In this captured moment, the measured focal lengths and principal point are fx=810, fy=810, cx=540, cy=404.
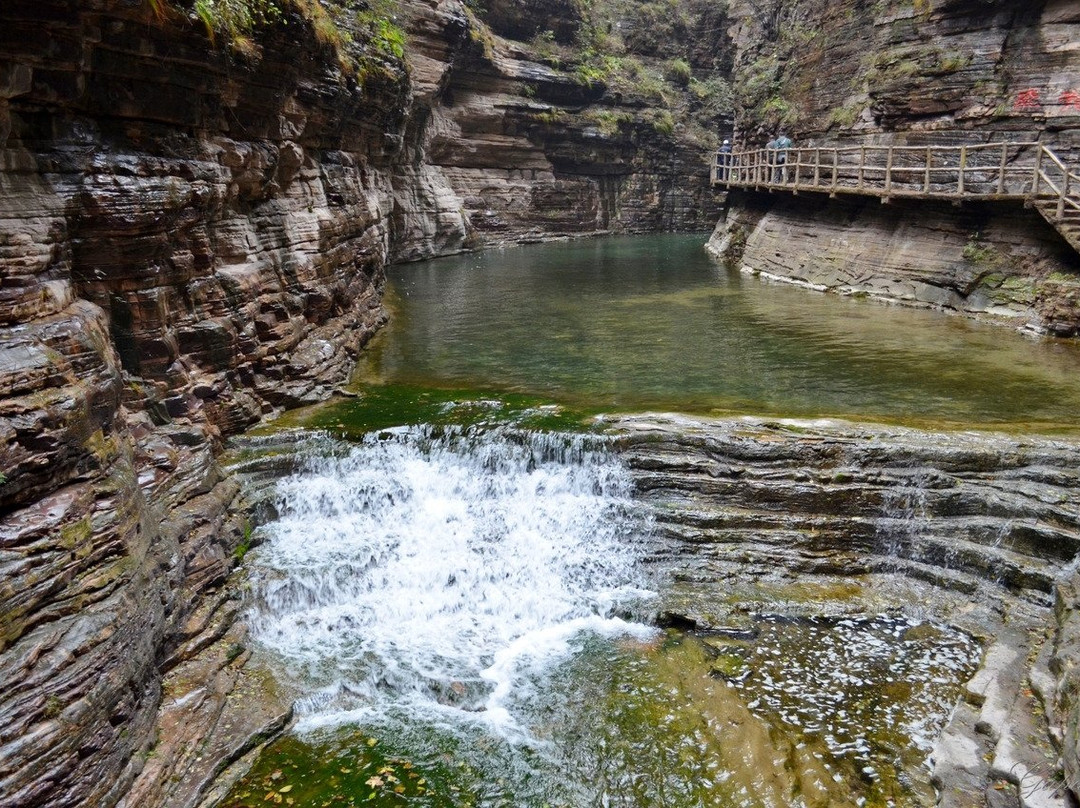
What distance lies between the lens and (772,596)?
10.1 m

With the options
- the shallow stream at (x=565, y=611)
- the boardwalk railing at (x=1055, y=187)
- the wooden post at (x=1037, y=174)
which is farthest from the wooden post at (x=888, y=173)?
the shallow stream at (x=565, y=611)

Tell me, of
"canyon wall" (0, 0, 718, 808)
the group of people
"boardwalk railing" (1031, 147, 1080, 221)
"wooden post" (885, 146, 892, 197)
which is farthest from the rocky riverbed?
the group of people

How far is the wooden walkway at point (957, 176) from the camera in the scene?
699 inches

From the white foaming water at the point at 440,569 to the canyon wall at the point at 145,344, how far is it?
29.3 inches

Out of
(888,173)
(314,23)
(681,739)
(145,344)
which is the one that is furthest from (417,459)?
(888,173)

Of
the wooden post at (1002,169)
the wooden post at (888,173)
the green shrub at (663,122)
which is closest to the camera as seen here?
the wooden post at (1002,169)

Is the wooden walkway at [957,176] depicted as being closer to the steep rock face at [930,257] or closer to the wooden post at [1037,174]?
the wooden post at [1037,174]

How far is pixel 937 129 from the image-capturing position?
2152cm

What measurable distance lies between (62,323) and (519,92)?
34536mm

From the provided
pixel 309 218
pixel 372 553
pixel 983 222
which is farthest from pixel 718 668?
pixel 983 222

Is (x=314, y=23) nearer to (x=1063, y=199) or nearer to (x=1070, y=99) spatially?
(x=1063, y=199)

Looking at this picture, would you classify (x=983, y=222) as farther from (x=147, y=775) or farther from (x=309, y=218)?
(x=147, y=775)

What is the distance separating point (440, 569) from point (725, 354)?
8.27 metres

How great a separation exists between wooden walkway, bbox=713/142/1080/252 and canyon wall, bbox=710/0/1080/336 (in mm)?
403
